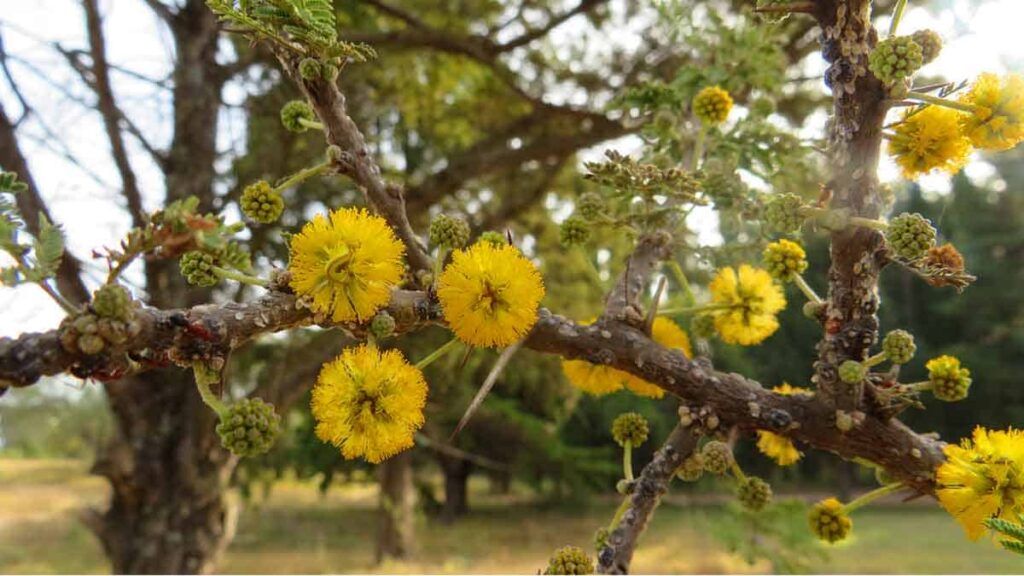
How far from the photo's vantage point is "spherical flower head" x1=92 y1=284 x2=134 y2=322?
0.67 metres

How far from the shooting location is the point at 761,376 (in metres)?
11.8

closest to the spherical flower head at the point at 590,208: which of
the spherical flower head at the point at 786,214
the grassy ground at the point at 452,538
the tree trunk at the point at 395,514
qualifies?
the spherical flower head at the point at 786,214

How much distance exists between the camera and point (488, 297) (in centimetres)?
87

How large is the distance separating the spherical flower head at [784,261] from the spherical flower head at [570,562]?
1.77 feet

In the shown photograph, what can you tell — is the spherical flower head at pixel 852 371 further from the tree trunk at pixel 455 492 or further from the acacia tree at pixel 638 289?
the tree trunk at pixel 455 492

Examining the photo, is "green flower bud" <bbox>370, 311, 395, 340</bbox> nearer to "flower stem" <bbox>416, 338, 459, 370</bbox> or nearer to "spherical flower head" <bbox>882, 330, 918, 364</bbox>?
"flower stem" <bbox>416, 338, 459, 370</bbox>

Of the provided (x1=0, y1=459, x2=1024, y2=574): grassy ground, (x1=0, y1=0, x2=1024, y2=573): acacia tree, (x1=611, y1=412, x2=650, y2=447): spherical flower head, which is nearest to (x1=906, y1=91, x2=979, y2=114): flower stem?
(x1=0, y1=0, x2=1024, y2=573): acacia tree

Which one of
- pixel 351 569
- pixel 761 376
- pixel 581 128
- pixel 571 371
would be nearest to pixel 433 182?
pixel 581 128

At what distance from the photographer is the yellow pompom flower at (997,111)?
37.8 inches

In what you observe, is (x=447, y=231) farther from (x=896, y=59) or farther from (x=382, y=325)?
(x=896, y=59)

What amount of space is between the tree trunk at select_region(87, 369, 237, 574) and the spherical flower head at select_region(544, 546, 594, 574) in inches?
146

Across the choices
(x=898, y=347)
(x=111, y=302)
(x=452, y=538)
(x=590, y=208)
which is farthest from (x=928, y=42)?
(x=452, y=538)

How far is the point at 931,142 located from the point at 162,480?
4.37 metres

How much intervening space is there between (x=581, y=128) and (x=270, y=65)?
2080 millimetres
